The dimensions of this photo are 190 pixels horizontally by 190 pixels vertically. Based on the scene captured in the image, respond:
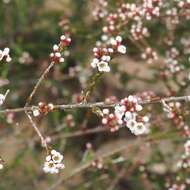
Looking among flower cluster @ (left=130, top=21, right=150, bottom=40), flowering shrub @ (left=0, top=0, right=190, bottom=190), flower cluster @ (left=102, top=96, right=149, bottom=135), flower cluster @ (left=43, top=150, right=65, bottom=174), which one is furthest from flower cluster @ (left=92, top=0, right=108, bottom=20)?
flower cluster @ (left=43, top=150, right=65, bottom=174)

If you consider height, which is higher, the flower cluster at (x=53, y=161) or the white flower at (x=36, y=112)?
the white flower at (x=36, y=112)

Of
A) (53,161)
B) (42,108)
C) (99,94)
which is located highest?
(99,94)

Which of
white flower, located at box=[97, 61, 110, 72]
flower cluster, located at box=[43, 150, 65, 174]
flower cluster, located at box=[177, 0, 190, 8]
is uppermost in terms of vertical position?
flower cluster, located at box=[177, 0, 190, 8]

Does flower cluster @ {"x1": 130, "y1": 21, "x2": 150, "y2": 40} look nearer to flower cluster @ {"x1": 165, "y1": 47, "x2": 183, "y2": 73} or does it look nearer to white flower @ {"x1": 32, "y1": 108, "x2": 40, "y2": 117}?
flower cluster @ {"x1": 165, "y1": 47, "x2": 183, "y2": 73}

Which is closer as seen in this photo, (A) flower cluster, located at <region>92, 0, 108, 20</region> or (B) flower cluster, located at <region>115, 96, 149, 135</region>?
(B) flower cluster, located at <region>115, 96, 149, 135</region>

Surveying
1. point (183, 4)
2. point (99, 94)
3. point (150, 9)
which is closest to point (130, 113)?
point (150, 9)

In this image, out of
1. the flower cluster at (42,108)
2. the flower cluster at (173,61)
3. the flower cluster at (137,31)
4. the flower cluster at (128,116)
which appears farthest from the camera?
the flower cluster at (173,61)

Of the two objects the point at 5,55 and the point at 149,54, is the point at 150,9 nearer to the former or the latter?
the point at 149,54

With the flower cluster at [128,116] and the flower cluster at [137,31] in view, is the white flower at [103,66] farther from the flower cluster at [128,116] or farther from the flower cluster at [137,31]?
the flower cluster at [137,31]

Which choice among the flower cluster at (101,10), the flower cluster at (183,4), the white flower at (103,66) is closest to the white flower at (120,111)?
the white flower at (103,66)

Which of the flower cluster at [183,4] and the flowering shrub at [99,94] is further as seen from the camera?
the flower cluster at [183,4]
